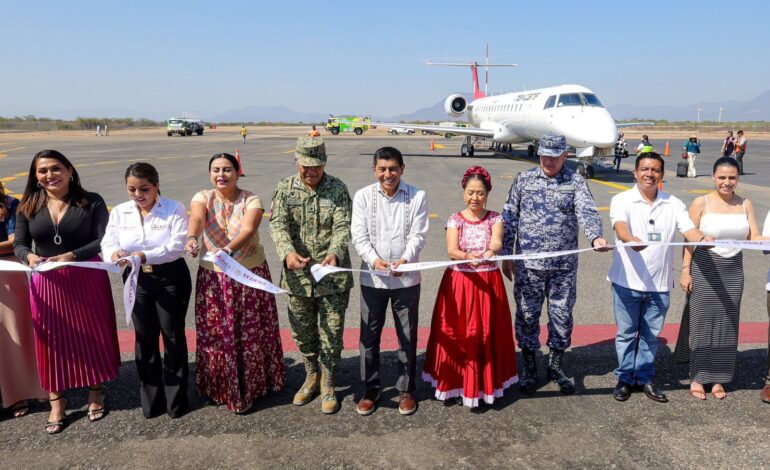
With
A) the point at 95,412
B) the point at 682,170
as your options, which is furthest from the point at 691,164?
the point at 95,412

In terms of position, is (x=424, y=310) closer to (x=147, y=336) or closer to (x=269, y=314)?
(x=269, y=314)

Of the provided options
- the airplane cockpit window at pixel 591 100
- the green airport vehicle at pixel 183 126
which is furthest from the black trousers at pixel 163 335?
the green airport vehicle at pixel 183 126

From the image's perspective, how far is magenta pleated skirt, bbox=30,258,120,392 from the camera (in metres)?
3.52

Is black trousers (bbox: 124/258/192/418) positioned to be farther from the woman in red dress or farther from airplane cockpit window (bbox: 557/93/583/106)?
airplane cockpit window (bbox: 557/93/583/106)

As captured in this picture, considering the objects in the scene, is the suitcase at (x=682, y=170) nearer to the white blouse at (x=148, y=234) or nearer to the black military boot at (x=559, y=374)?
the black military boot at (x=559, y=374)

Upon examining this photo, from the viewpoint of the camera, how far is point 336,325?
3744mm

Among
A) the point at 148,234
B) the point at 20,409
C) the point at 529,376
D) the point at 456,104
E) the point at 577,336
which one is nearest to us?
the point at 148,234

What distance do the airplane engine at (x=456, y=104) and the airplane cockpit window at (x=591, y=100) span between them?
710 inches

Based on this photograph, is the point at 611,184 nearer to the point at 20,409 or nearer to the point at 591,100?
the point at 591,100

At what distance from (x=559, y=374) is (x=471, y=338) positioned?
3.29 feet

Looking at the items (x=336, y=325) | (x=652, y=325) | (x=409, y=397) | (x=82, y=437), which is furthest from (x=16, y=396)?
(x=652, y=325)

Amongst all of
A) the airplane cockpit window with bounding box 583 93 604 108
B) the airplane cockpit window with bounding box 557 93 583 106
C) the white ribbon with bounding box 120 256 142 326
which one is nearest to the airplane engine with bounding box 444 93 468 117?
the airplane cockpit window with bounding box 557 93 583 106

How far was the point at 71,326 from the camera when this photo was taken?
3.57 meters

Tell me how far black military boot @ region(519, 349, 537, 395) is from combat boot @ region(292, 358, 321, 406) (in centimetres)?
162
